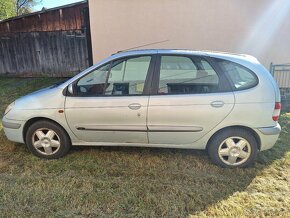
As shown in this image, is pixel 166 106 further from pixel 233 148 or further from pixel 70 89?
pixel 70 89

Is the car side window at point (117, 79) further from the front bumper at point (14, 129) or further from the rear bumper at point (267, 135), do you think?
the rear bumper at point (267, 135)

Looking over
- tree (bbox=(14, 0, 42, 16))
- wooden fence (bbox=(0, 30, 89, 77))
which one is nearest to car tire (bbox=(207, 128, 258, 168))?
wooden fence (bbox=(0, 30, 89, 77))

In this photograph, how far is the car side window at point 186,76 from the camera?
325cm

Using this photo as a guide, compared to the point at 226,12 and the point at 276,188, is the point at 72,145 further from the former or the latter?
the point at 226,12

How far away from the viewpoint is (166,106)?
3.24 metres

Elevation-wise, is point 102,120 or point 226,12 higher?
point 226,12

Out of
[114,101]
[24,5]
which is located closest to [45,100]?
[114,101]

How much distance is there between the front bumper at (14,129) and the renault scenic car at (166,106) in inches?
1.0

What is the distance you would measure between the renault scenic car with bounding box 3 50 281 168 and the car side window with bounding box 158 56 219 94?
0.04 feet

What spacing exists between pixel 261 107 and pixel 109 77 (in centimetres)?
201

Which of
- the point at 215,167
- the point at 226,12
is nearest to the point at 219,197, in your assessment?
the point at 215,167

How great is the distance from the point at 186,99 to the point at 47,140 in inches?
80.7

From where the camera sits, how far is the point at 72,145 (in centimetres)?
374

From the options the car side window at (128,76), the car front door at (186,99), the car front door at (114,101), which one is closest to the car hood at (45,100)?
the car front door at (114,101)
